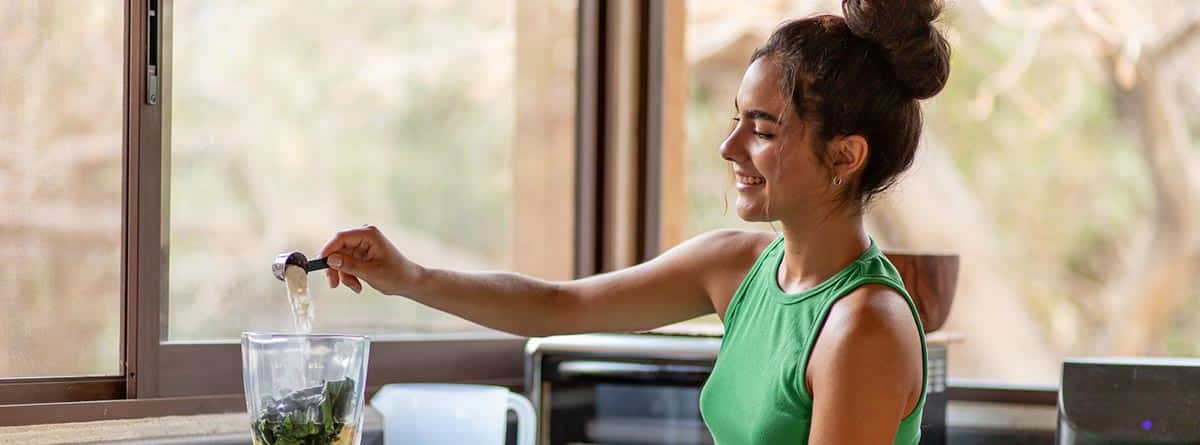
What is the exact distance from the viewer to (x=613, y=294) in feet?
5.44

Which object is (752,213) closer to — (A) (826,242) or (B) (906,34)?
(A) (826,242)

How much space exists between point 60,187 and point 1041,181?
10.2ft

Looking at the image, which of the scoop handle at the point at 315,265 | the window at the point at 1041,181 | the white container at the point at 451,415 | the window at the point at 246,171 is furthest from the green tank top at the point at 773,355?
the window at the point at 1041,181

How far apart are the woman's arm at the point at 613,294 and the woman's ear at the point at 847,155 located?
25 cm

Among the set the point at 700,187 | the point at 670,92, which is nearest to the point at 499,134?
the point at 670,92

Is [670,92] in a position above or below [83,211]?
above

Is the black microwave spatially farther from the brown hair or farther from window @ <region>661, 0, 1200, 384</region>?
window @ <region>661, 0, 1200, 384</region>

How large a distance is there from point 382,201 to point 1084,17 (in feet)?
6.81

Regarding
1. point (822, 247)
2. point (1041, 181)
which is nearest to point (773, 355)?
point (822, 247)

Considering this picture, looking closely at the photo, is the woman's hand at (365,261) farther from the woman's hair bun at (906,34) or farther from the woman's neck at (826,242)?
the woman's hair bun at (906,34)

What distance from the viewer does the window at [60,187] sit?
5.12 ft

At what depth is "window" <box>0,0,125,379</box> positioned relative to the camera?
1.56m

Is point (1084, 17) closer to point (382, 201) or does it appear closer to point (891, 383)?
point (382, 201)

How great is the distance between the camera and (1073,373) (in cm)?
166
